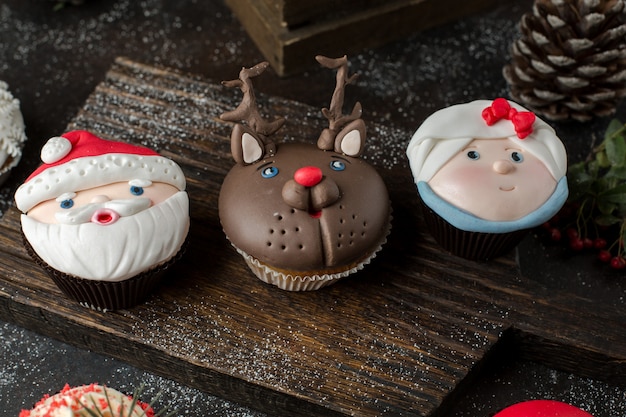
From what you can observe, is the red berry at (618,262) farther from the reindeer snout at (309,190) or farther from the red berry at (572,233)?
the reindeer snout at (309,190)

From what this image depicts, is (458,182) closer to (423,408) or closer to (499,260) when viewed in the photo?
(499,260)

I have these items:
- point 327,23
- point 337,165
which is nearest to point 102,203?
point 337,165

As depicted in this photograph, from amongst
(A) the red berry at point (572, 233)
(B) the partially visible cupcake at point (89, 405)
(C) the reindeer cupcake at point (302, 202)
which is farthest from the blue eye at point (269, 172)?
(A) the red berry at point (572, 233)

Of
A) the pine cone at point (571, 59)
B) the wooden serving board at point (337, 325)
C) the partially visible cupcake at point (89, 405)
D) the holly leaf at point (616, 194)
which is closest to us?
the partially visible cupcake at point (89, 405)

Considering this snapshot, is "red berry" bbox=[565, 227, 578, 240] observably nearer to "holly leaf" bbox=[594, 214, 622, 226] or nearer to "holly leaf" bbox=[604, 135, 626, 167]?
"holly leaf" bbox=[594, 214, 622, 226]

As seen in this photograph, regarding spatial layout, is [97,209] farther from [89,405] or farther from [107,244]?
[89,405]

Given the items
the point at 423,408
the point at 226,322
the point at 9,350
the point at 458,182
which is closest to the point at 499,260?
the point at 458,182
